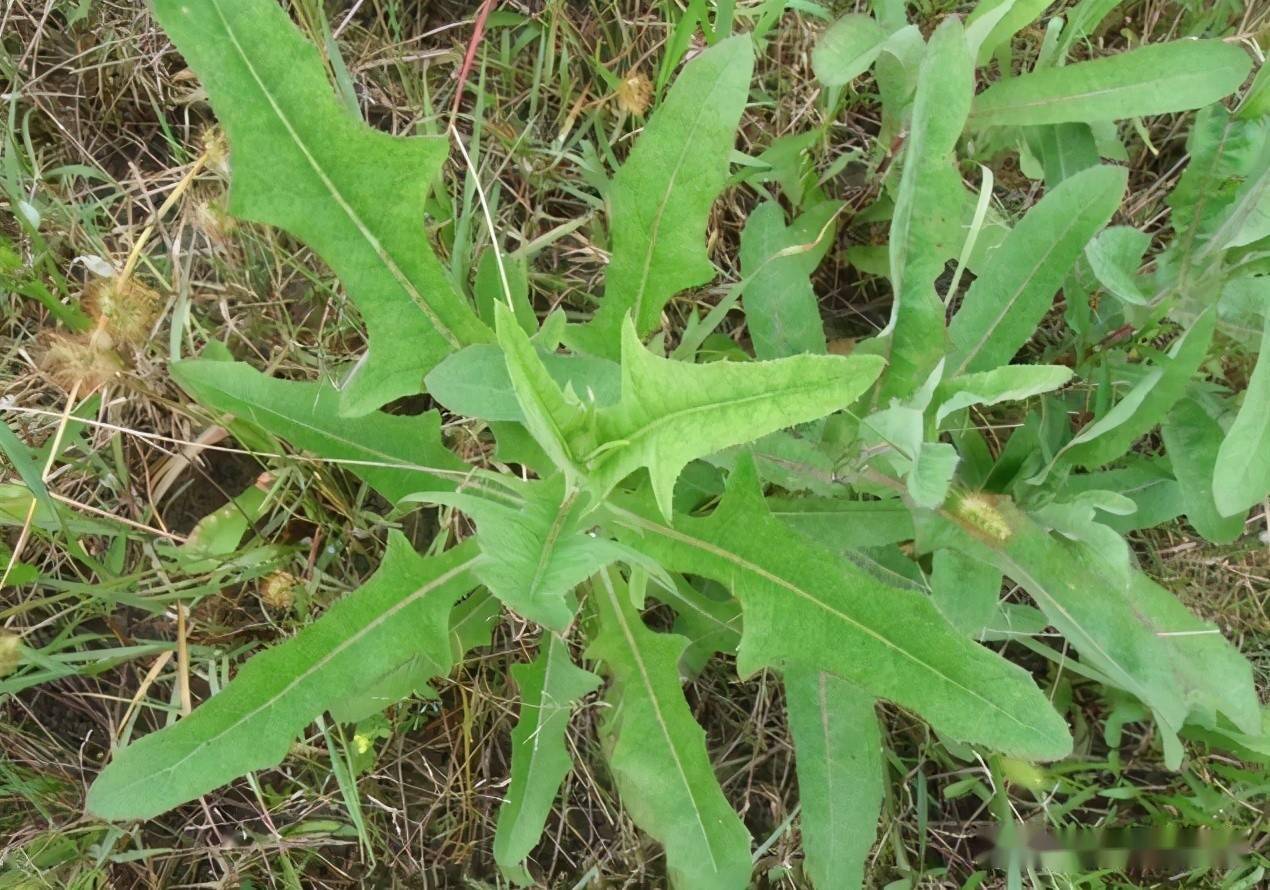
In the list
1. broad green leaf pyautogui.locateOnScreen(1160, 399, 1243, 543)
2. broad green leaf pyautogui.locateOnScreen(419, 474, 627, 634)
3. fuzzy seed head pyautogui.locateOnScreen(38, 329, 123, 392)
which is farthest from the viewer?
fuzzy seed head pyautogui.locateOnScreen(38, 329, 123, 392)

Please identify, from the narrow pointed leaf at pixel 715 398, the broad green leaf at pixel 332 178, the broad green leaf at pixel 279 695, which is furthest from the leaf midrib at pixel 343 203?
the narrow pointed leaf at pixel 715 398

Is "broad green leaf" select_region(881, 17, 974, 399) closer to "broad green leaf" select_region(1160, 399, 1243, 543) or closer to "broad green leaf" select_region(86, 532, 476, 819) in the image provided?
"broad green leaf" select_region(1160, 399, 1243, 543)

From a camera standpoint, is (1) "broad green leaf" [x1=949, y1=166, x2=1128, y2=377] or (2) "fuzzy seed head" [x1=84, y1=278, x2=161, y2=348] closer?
(1) "broad green leaf" [x1=949, y1=166, x2=1128, y2=377]

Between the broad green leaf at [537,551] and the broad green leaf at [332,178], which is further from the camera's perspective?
the broad green leaf at [332,178]

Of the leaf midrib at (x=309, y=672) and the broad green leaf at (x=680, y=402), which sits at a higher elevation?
the broad green leaf at (x=680, y=402)

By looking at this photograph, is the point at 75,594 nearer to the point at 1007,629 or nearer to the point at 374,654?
the point at 374,654

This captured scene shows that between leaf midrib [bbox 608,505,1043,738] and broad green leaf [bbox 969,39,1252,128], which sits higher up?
broad green leaf [bbox 969,39,1252,128]

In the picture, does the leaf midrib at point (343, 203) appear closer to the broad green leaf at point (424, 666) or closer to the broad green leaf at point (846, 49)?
the broad green leaf at point (424, 666)

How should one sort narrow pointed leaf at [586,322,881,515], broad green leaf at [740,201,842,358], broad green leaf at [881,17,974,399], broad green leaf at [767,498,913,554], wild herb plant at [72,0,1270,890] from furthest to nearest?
1. broad green leaf at [740,201,842,358]
2. broad green leaf at [767,498,913,554]
3. broad green leaf at [881,17,974,399]
4. wild herb plant at [72,0,1270,890]
5. narrow pointed leaf at [586,322,881,515]

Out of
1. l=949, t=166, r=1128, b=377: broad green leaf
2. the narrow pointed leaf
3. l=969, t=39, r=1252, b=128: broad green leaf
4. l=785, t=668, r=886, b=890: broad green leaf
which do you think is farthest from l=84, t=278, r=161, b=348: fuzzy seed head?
l=969, t=39, r=1252, b=128: broad green leaf
